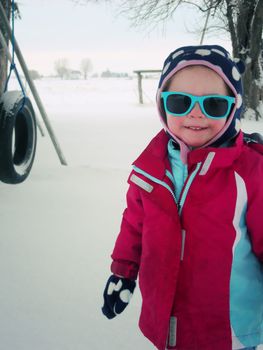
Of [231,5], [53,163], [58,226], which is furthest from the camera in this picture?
[231,5]

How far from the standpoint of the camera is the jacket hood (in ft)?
3.44

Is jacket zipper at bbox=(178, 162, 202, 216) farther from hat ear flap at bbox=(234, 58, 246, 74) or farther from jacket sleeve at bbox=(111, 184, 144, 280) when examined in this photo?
hat ear flap at bbox=(234, 58, 246, 74)

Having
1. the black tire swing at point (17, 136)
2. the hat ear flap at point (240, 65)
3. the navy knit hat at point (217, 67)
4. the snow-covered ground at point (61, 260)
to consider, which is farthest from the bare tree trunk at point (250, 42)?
the navy knit hat at point (217, 67)

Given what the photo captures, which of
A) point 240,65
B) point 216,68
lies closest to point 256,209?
point 216,68

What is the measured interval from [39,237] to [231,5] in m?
8.03

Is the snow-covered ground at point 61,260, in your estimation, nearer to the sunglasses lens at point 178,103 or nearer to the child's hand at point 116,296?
the child's hand at point 116,296

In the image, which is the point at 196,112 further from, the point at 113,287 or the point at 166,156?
the point at 113,287

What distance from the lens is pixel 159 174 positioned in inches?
41.9

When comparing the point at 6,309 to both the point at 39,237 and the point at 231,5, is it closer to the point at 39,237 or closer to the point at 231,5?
the point at 39,237

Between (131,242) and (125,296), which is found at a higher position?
(131,242)

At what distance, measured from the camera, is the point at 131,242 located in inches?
46.9

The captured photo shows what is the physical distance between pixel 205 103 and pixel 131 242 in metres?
0.53

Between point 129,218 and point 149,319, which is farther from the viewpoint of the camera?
point 129,218

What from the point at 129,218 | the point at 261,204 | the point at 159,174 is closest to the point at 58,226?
the point at 129,218
